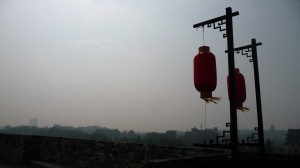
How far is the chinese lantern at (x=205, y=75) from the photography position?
428cm

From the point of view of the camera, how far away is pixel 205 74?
433cm

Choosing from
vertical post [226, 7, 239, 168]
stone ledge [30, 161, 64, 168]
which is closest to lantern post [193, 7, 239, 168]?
vertical post [226, 7, 239, 168]

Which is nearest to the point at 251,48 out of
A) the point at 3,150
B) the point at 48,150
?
the point at 48,150

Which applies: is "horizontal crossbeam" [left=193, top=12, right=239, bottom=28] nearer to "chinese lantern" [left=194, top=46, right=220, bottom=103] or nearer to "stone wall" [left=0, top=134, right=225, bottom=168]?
"chinese lantern" [left=194, top=46, right=220, bottom=103]

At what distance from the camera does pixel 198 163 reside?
4336mm

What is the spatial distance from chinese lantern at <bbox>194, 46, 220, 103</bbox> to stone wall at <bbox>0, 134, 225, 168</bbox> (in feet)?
6.64

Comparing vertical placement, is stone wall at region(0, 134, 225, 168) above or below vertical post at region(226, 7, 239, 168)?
A: below

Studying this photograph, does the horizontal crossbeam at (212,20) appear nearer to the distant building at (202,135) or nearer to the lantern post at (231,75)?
the lantern post at (231,75)

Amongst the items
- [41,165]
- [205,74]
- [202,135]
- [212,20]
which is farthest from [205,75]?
[202,135]

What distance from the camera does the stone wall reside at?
7.38 metres

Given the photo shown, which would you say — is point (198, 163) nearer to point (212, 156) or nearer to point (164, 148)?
point (212, 156)

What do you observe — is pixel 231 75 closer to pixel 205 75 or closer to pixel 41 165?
pixel 205 75

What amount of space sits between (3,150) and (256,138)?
37.0ft

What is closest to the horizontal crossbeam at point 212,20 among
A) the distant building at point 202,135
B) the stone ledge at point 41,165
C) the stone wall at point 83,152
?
the distant building at point 202,135
